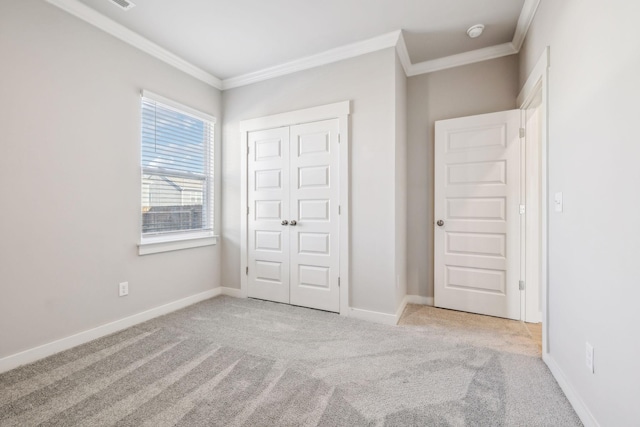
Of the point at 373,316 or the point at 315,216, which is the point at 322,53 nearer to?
the point at 315,216

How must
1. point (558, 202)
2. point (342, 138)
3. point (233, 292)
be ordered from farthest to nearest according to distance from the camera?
point (233, 292) < point (342, 138) < point (558, 202)

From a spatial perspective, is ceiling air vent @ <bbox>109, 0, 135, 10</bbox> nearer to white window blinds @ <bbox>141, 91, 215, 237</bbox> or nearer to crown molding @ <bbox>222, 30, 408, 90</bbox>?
white window blinds @ <bbox>141, 91, 215, 237</bbox>

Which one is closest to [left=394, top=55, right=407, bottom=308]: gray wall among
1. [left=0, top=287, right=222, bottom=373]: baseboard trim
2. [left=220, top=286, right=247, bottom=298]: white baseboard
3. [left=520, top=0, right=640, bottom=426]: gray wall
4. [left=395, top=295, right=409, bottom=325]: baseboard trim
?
[left=395, top=295, right=409, bottom=325]: baseboard trim

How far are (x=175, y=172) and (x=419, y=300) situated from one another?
3128mm

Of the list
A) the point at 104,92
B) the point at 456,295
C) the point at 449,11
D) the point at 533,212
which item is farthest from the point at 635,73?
the point at 104,92

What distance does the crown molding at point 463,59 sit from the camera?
9.29ft

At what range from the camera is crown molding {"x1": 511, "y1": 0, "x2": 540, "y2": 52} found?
2184 mm

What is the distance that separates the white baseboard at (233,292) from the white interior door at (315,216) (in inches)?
28.5

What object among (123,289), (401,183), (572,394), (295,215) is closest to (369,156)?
(401,183)

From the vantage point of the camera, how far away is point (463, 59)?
299 cm

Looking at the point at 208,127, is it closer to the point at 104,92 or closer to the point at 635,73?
the point at 104,92

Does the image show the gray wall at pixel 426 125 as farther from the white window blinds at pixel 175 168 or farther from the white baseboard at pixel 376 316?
the white window blinds at pixel 175 168

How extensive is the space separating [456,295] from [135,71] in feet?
13.1

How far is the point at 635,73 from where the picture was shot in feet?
3.50
